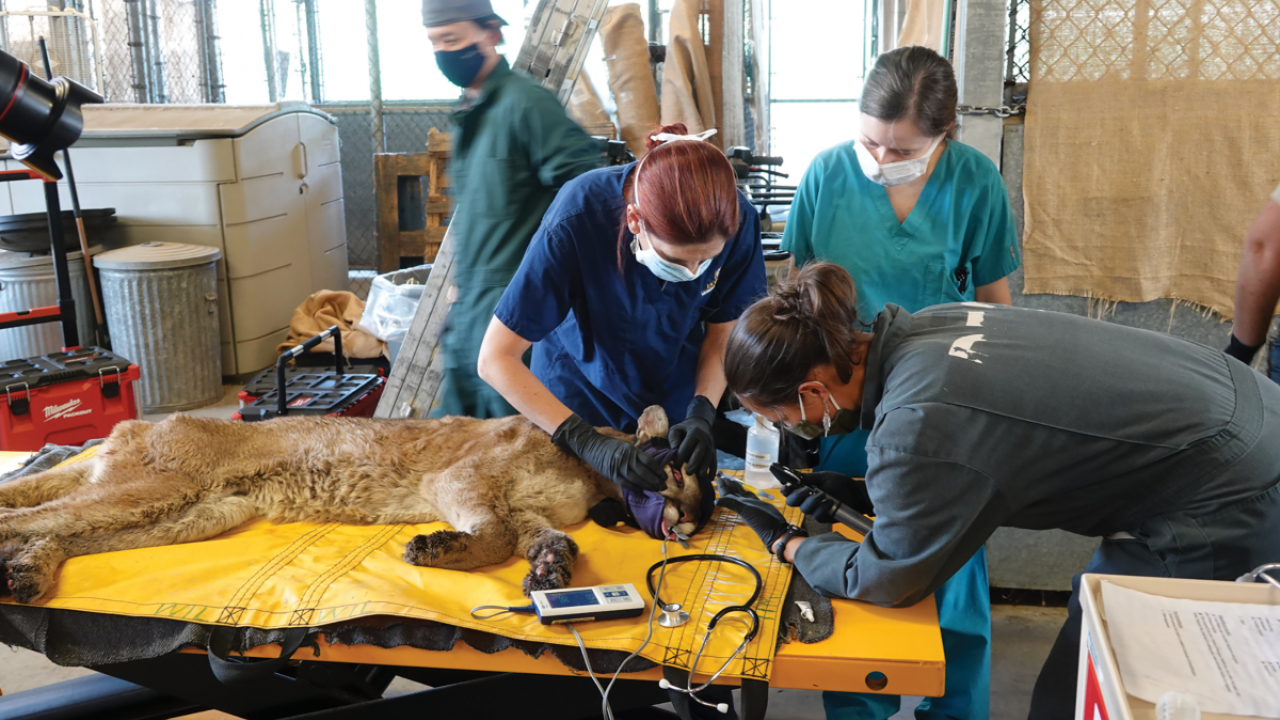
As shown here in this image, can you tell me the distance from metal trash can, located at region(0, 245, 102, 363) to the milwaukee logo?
177cm

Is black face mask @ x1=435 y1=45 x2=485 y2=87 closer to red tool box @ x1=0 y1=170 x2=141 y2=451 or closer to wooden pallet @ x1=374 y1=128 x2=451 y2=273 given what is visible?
red tool box @ x1=0 y1=170 x2=141 y2=451

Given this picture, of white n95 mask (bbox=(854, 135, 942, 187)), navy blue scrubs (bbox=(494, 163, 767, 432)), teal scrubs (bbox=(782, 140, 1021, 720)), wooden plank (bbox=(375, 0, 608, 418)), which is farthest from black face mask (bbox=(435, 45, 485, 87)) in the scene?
white n95 mask (bbox=(854, 135, 942, 187))

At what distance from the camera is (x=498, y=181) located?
9.92ft

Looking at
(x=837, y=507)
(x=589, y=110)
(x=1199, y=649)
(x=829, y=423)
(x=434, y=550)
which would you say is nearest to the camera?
(x=1199, y=649)

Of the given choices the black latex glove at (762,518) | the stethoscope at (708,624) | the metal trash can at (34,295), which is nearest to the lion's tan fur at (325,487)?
the black latex glove at (762,518)

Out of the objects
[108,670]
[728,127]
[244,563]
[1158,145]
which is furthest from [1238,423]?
[728,127]

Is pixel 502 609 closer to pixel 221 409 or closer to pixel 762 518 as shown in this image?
pixel 762 518

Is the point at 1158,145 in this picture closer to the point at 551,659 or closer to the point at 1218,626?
the point at 1218,626

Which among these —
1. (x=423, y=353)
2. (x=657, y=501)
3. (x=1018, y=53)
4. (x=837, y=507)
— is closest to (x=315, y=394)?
(x=423, y=353)

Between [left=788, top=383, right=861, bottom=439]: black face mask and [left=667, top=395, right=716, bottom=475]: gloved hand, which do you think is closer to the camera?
[left=788, top=383, right=861, bottom=439]: black face mask

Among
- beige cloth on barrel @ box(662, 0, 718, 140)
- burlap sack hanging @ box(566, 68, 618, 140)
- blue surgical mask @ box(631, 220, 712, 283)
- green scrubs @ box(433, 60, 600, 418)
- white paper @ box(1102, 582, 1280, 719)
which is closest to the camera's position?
white paper @ box(1102, 582, 1280, 719)

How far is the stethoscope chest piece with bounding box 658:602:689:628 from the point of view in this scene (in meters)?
1.94

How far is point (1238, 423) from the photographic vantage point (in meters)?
1.86

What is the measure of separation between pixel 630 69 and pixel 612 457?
4664mm
